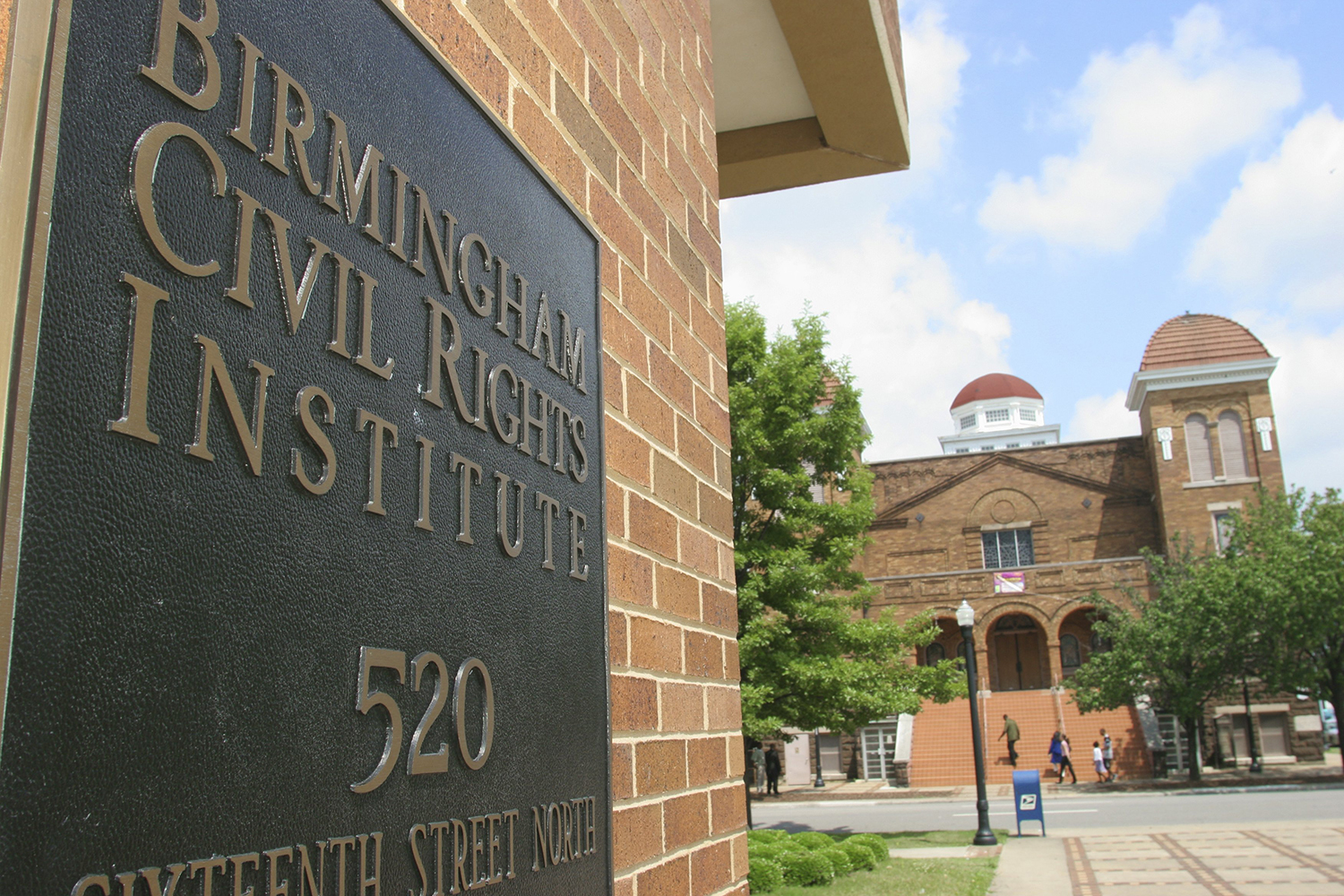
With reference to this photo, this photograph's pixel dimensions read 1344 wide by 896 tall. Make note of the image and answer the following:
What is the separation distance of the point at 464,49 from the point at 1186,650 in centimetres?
2954

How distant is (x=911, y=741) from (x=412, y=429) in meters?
34.6

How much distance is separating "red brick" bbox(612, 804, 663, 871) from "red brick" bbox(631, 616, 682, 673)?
0.86 ft

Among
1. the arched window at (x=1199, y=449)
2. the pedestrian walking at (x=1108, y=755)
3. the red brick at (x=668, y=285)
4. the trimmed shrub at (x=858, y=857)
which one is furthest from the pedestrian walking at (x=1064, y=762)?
the red brick at (x=668, y=285)

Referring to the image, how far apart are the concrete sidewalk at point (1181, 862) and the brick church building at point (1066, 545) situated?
49.8ft

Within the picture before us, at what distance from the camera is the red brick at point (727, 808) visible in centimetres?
236

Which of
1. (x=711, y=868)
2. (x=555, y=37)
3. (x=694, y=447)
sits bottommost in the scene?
(x=711, y=868)

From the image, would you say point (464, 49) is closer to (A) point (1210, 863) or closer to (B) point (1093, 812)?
(A) point (1210, 863)

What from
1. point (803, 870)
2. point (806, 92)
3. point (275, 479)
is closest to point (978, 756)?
point (803, 870)

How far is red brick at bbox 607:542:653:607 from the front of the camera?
6.38ft

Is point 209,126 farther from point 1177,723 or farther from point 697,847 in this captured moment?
point 1177,723

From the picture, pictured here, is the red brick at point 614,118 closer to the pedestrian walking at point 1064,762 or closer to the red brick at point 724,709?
the red brick at point 724,709

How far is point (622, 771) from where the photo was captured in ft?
6.21

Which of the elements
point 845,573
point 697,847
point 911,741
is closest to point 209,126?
point 697,847

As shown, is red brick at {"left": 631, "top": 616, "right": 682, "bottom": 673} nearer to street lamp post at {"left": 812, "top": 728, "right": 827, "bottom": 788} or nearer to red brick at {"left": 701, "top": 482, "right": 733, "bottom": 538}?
red brick at {"left": 701, "top": 482, "right": 733, "bottom": 538}
